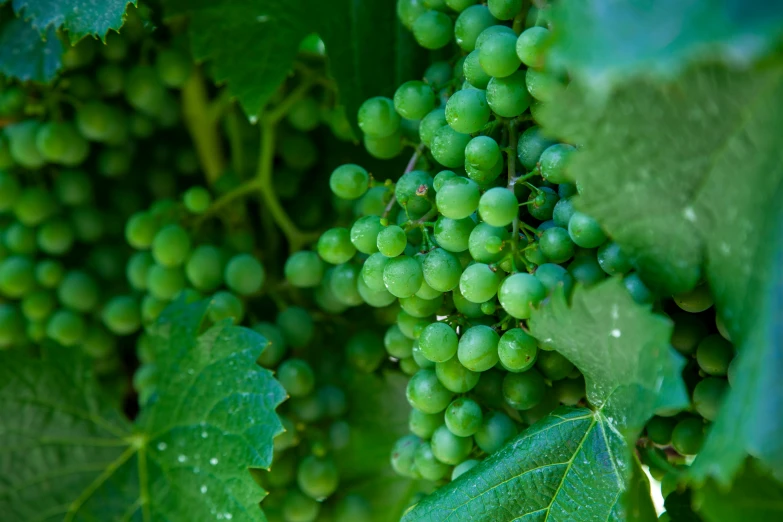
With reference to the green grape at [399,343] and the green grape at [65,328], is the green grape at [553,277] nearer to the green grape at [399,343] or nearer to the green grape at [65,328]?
the green grape at [399,343]

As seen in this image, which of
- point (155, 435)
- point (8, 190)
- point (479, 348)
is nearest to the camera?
point (479, 348)

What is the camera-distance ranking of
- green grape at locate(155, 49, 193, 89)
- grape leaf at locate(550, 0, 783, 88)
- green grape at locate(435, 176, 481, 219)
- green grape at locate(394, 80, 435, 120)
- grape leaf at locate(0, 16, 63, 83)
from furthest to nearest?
1. green grape at locate(155, 49, 193, 89)
2. grape leaf at locate(0, 16, 63, 83)
3. green grape at locate(394, 80, 435, 120)
4. green grape at locate(435, 176, 481, 219)
5. grape leaf at locate(550, 0, 783, 88)

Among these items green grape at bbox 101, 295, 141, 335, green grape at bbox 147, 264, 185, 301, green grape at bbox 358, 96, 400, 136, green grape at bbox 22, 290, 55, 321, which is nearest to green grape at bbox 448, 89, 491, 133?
green grape at bbox 358, 96, 400, 136

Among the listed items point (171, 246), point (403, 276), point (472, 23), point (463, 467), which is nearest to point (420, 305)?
point (403, 276)

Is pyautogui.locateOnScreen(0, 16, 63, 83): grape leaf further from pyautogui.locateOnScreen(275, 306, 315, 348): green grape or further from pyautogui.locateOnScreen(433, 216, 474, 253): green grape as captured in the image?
pyautogui.locateOnScreen(433, 216, 474, 253): green grape

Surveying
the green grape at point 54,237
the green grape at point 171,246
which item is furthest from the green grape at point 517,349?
the green grape at point 54,237

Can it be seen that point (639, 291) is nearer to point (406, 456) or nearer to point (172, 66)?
point (406, 456)

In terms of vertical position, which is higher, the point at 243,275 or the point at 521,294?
the point at 521,294
